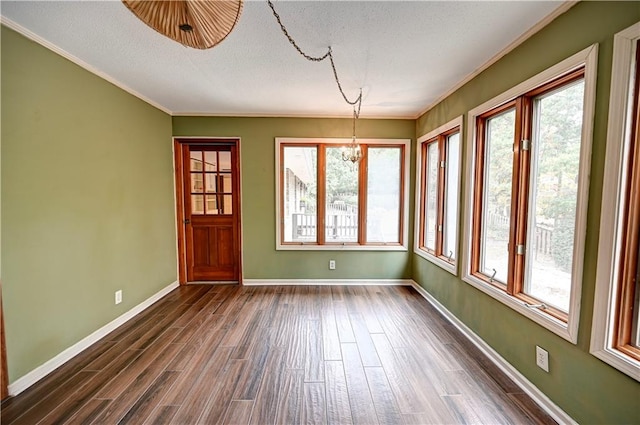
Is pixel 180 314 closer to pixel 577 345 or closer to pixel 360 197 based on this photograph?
pixel 360 197

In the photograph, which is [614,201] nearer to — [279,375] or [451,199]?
[451,199]

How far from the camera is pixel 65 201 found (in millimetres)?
2133

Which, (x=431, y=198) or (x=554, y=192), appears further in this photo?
(x=431, y=198)

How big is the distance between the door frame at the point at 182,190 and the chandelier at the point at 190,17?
288 centimetres

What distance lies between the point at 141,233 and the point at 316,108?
8.91ft

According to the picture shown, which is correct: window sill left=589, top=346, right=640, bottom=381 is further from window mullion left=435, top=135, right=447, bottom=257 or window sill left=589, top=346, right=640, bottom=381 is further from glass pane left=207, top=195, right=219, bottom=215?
glass pane left=207, top=195, right=219, bottom=215

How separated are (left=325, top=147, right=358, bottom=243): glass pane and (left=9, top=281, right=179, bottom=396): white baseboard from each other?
2588 mm

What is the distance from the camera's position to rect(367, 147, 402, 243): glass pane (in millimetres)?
3893

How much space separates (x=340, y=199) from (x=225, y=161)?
186cm

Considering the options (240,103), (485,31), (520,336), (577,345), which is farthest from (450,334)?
(240,103)

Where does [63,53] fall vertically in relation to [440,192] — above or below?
above

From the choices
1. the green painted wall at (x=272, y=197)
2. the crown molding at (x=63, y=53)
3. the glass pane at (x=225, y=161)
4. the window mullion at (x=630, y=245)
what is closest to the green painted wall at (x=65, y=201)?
the crown molding at (x=63, y=53)

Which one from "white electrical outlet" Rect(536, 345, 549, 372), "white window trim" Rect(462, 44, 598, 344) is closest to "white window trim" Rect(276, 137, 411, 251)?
"white window trim" Rect(462, 44, 598, 344)

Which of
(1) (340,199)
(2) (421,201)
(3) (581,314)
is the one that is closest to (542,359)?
(3) (581,314)
